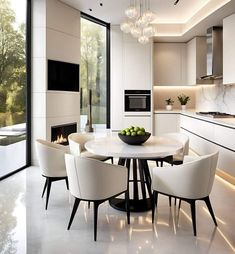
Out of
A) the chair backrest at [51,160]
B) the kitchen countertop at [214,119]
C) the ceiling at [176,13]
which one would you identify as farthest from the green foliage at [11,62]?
the kitchen countertop at [214,119]

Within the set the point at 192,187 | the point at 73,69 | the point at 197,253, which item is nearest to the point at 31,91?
the point at 73,69

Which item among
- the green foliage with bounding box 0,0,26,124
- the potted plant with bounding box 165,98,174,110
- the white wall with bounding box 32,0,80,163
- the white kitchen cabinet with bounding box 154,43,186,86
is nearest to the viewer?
the green foliage with bounding box 0,0,26,124

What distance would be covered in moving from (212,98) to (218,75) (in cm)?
113

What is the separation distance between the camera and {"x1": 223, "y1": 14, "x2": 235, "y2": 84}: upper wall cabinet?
4.80m

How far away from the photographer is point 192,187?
285cm

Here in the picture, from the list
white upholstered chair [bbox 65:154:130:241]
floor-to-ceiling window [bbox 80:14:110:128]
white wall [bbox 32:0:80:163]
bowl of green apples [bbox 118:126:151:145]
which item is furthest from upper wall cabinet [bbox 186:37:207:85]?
white upholstered chair [bbox 65:154:130:241]

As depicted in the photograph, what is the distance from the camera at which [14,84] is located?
5035mm

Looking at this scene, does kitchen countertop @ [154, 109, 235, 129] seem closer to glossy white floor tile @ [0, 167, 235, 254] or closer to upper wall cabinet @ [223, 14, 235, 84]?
upper wall cabinet @ [223, 14, 235, 84]

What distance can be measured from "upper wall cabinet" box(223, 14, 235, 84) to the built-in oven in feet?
7.59

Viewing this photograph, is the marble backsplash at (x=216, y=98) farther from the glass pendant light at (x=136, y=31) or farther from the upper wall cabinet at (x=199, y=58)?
the glass pendant light at (x=136, y=31)

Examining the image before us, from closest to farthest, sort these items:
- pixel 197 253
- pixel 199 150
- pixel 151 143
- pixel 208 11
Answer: pixel 197 253, pixel 151 143, pixel 208 11, pixel 199 150

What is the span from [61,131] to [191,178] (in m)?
3.55

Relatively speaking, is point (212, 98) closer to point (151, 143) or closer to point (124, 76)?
point (124, 76)

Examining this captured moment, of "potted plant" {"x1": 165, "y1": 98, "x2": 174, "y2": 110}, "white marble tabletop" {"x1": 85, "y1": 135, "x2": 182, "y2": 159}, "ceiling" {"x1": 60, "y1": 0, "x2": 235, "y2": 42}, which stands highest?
"ceiling" {"x1": 60, "y1": 0, "x2": 235, "y2": 42}
